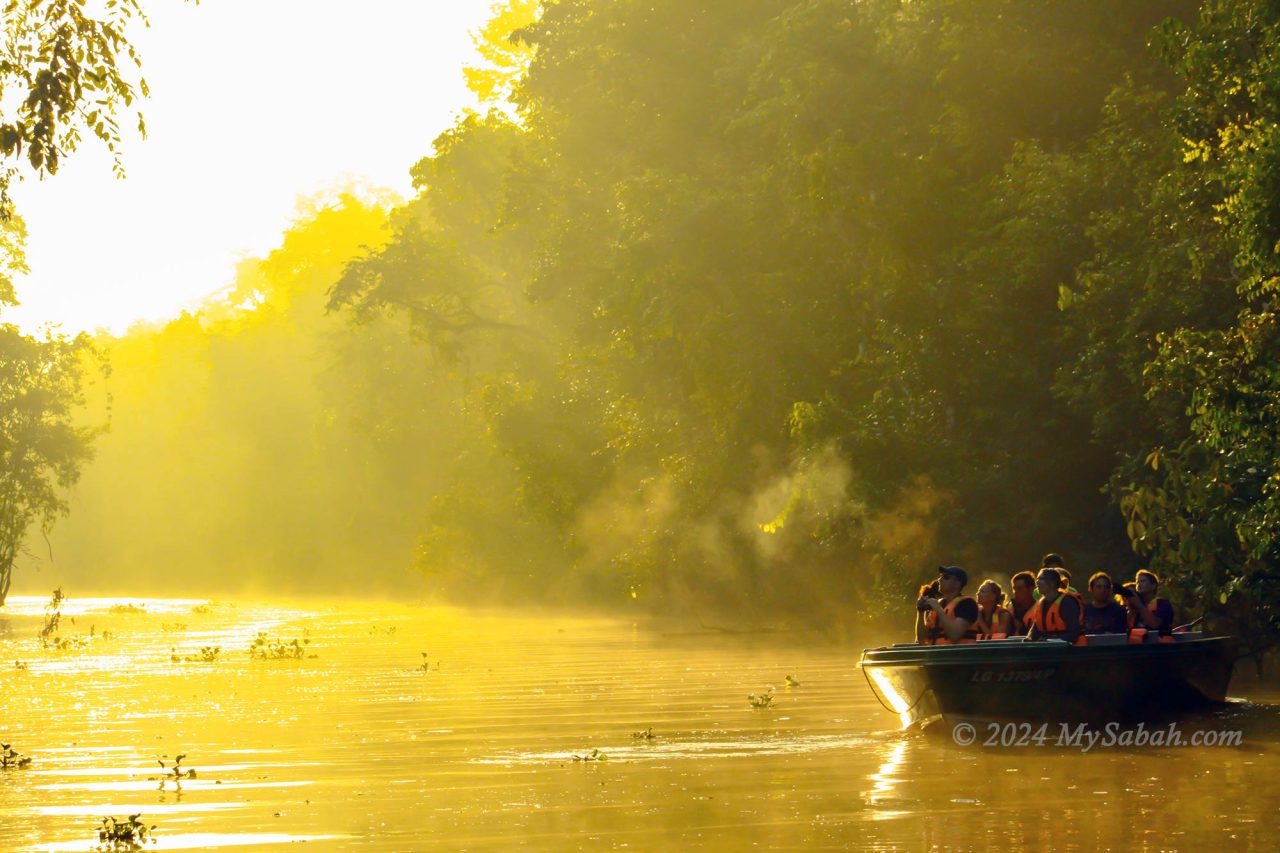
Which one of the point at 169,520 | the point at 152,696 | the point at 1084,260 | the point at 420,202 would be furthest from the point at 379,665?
the point at 169,520

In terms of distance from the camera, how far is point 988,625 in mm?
17203

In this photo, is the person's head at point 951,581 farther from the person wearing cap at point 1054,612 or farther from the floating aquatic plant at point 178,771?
the floating aquatic plant at point 178,771

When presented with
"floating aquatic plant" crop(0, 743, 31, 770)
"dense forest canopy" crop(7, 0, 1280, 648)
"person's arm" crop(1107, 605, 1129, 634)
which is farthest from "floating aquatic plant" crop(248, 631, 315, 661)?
"person's arm" crop(1107, 605, 1129, 634)

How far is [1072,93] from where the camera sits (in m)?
29.3

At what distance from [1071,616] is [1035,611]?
447 mm

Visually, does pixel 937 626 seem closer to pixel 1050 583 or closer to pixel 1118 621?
pixel 1050 583

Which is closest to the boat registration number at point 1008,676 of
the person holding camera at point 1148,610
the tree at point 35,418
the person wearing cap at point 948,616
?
the person wearing cap at point 948,616

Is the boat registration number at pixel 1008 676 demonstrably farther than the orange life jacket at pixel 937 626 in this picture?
No

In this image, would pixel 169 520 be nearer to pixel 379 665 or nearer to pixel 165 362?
pixel 165 362

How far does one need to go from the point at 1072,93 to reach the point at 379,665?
47.0 ft

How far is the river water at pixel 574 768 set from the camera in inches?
449

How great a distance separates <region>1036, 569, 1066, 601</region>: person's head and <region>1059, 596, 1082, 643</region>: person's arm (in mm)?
321

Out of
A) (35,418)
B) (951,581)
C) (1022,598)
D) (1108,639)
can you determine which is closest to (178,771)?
(951,581)
